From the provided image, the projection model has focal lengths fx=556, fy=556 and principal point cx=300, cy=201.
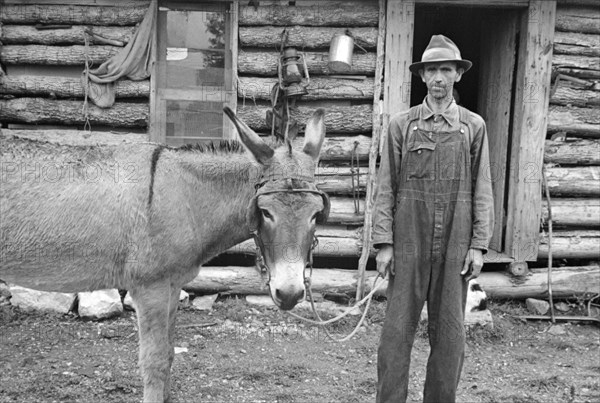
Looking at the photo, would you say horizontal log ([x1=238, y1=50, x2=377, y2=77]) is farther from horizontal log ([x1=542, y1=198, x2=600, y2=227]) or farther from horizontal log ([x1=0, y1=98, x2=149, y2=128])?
horizontal log ([x1=542, y1=198, x2=600, y2=227])

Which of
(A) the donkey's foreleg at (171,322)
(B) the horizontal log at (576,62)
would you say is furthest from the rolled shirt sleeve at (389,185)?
(B) the horizontal log at (576,62)

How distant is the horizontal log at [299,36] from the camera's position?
5.84 m

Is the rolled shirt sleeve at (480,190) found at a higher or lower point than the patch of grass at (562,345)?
higher

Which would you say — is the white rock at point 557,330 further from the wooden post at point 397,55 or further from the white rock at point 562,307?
the wooden post at point 397,55

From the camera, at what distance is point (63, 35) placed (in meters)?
5.77

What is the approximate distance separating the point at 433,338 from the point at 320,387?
1414 mm

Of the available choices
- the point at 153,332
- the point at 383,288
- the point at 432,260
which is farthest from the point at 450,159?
the point at 383,288

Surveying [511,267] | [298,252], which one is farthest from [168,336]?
[511,267]

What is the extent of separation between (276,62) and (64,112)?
2.27 meters

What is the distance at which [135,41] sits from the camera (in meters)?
5.74

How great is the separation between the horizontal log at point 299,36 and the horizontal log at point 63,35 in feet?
4.02

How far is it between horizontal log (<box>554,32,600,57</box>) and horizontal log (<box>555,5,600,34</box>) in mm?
58

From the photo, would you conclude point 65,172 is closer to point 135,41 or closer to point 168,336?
point 168,336

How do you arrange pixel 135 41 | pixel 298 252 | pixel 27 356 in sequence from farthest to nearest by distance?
pixel 135 41 < pixel 27 356 < pixel 298 252
